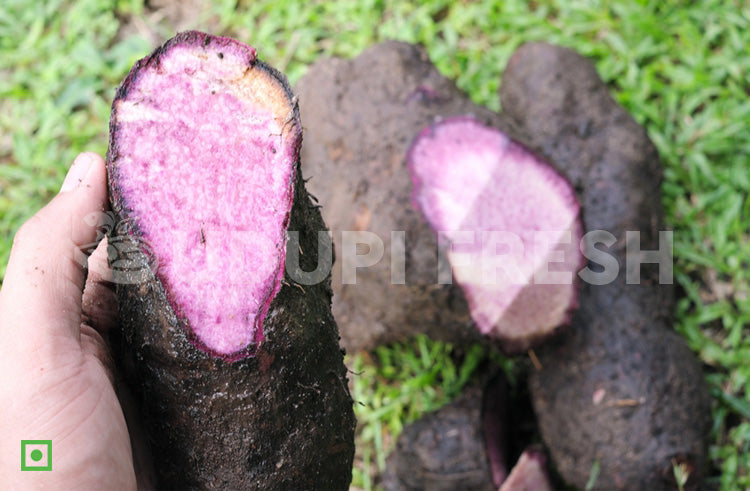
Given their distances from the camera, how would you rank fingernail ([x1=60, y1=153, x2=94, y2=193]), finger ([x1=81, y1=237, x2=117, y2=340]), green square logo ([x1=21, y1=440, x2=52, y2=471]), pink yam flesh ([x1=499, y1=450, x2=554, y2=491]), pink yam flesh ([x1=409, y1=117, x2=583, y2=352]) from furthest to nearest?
pink yam flesh ([x1=499, y1=450, x2=554, y2=491]) → pink yam flesh ([x1=409, y1=117, x2=583, y2=352]) → finger ([x1=81, y1=237, x2=117, y2=340]) → fingernail ([x1=60, y1=153, x2=94, y2=193]) → green square logo ([x1=21, y1=440, x2=52, y2=471])

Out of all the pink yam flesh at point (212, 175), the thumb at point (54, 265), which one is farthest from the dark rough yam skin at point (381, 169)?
the thumb at point (54, 265)

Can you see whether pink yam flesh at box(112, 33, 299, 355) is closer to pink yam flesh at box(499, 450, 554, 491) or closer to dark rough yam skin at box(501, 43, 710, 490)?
dark rough yam skin at box(501, 43, 710, 490)

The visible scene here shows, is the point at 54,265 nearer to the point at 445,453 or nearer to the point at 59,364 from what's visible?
the point at 59,364

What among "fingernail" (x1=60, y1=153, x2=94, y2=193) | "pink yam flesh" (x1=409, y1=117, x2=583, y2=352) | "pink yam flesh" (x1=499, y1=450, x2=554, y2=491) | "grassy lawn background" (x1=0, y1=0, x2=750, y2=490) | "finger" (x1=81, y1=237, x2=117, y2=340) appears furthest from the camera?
"grassy lawn background" (x1=0, y1=0, x2=750, y2=490)

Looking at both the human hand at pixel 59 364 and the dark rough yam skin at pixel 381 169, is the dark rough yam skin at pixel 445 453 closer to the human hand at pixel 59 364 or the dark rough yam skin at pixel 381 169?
the dark rough yam skin at pixel 381 169

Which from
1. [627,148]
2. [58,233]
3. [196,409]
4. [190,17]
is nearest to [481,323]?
[627,148]

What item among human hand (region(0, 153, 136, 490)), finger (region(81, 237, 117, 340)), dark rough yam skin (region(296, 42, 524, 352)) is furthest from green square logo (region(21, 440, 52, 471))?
dark rough yam skin (region(296, 42, 524, 352))

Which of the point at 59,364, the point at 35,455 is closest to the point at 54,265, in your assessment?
the point at 59,364
